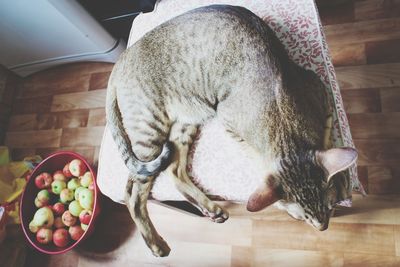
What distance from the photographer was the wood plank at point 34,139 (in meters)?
1.85

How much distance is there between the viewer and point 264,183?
2.73ft

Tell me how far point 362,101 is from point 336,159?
771 millimetres

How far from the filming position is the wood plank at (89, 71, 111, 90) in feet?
6.01

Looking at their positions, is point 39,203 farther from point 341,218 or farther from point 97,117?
point 341,218

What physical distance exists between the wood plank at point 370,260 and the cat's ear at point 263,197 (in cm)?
64

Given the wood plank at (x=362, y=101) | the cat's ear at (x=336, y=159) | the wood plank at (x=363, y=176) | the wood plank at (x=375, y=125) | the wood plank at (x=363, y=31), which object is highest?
the cat's ear at (x=336, y=159)

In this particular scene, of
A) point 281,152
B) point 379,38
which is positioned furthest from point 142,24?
point 379,38

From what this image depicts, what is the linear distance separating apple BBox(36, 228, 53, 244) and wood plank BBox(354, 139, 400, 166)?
4.32ft

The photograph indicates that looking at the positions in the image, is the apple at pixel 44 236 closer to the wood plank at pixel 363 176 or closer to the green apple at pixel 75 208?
the green apple at pixel 75 208

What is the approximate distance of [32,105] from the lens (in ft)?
6.45

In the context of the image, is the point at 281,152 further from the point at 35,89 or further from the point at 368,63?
the point at 35,89

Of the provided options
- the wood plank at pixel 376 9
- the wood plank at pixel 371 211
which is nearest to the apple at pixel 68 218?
the wood plank at pixel 371 211

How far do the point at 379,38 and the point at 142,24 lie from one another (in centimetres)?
102

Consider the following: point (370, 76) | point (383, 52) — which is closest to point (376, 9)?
point (383, 52)
